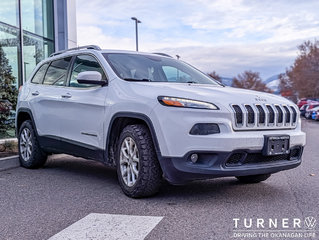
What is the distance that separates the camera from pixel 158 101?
4.40 metres

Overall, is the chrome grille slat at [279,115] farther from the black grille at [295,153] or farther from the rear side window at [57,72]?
the rear side window at [57,72]

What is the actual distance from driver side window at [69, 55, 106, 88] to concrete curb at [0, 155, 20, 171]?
205cm

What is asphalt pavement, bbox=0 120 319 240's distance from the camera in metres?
3.69

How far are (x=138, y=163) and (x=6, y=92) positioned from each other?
8837 millimetres

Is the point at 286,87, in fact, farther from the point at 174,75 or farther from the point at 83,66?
the point at 83,66

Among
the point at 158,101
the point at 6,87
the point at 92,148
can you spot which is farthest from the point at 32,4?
the point at 158,101

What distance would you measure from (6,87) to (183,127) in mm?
9400

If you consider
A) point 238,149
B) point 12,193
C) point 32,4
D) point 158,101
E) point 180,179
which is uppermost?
point 32,4

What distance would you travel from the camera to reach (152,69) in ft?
18.4

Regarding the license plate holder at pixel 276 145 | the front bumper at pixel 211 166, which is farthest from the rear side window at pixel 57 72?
the license plate holder at pixel 276 145

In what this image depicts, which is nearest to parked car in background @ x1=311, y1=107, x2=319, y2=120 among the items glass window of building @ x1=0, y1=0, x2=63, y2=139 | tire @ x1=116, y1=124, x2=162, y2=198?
glass window of building @ x1=0, y1=0, x2=63, y2=139

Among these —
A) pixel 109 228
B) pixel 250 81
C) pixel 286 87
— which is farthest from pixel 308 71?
pixel 109 228

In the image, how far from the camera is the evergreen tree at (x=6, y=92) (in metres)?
11.8

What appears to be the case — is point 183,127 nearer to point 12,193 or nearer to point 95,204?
point 95,204
